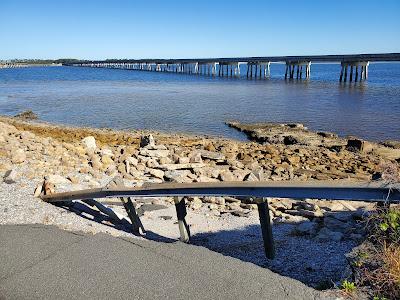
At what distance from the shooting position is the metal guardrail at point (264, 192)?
374 centimetres

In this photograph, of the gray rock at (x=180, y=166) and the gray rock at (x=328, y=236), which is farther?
Answer: the gray rock at (x=180, y=166)

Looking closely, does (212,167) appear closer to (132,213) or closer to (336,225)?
(336,225)

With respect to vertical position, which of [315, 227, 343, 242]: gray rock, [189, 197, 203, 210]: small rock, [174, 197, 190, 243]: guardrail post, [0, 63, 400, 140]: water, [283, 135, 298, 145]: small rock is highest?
[174, 197, 190, 243]: guardrail post

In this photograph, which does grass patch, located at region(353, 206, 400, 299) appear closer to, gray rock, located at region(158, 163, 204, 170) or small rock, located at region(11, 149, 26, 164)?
gray rock, located at region(158, 163, 204, 170)

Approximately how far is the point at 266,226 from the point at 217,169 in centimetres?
749

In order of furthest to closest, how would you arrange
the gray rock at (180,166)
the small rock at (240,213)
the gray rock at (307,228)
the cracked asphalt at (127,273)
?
1. the gray rock at (180,166)
2. the small rock at (240,213)
3. the gray rock at (307,228)
4. the cracked asphalt at (127,273)

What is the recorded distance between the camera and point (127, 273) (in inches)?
161

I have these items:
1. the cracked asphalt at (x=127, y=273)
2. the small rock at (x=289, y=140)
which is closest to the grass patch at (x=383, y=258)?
the cracked asphalt at (x=127, y=273)

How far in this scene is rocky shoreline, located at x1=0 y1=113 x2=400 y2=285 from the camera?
24.7 feet

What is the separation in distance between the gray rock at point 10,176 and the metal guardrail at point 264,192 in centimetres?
209

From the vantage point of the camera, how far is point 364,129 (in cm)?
2619

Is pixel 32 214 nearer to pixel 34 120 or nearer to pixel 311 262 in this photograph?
pixel 311 262

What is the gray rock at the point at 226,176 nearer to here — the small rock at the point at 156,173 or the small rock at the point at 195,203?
the small rock at the point at 156,173

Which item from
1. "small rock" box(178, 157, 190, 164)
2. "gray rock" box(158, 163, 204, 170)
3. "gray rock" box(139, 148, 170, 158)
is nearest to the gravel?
"gray rock" box(158, 163, 204, 170)
